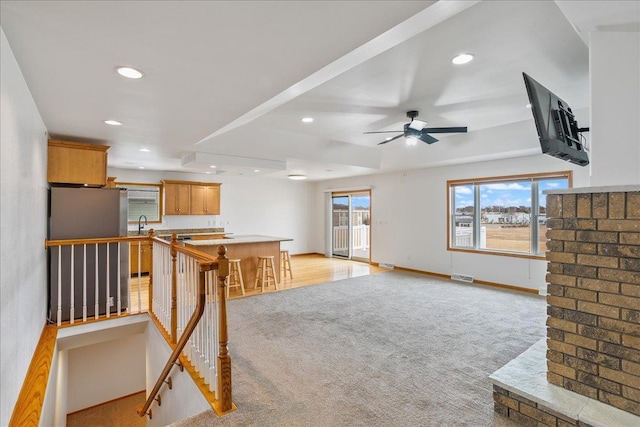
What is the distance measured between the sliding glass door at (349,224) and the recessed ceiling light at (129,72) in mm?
7053

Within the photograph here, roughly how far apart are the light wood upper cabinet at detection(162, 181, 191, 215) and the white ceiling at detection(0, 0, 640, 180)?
2.17m

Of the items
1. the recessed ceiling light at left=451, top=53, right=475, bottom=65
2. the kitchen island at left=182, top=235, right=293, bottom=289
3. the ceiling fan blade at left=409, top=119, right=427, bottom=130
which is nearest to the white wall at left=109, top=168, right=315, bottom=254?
the kitchen island at left=182, top=235, right=293, bottom=289

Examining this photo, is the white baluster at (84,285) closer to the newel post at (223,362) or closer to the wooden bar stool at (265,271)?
the newel post at (223,362)

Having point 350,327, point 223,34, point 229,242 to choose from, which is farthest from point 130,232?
point 223,34

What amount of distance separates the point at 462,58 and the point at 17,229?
373cm

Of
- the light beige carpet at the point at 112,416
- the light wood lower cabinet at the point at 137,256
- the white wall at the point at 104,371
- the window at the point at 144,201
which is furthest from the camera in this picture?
the window at the point at 144,201

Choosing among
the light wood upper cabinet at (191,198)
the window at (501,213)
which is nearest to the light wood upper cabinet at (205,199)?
the light wood upper cabinet at (191,198)

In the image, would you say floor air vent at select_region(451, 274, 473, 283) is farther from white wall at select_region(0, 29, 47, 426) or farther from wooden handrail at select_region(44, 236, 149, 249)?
white wall at select_region(0, 29, 47, 426)

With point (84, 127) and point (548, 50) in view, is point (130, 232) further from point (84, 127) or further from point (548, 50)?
point (548, 50)

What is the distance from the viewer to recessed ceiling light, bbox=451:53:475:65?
2.68 m

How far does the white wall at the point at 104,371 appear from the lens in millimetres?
4434

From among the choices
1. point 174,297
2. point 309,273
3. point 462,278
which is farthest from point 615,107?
point 309,273

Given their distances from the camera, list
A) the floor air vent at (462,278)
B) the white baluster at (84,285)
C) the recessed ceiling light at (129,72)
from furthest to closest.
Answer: the floor air vent at (462,278)
the white baluster at (84,285)
the recessed ceiling light at (129,72)

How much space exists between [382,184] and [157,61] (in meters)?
6.37
